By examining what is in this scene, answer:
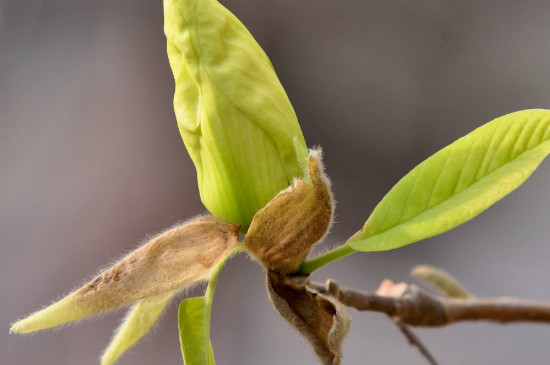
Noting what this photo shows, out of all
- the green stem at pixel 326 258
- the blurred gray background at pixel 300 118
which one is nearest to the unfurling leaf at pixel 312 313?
the green stem at pixel 326 258

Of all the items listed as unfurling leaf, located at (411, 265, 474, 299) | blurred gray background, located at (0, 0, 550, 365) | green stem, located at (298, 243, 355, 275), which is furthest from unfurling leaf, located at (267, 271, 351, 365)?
blurred gray background, located at (0, 0, 550, 365)

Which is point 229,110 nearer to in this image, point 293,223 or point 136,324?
point 293,223

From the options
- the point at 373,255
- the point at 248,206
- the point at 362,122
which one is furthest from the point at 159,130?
the point at 248,206

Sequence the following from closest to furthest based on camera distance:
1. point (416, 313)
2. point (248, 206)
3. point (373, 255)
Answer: point (416, 313) → point (248, 206) → point (373, 255)

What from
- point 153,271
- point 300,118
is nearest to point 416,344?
point 153,271

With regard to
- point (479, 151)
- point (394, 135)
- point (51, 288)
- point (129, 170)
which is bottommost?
point (51, 288)

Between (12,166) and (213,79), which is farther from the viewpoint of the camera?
(12,166)

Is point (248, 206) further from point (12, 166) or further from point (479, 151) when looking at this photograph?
point (12, 166)
